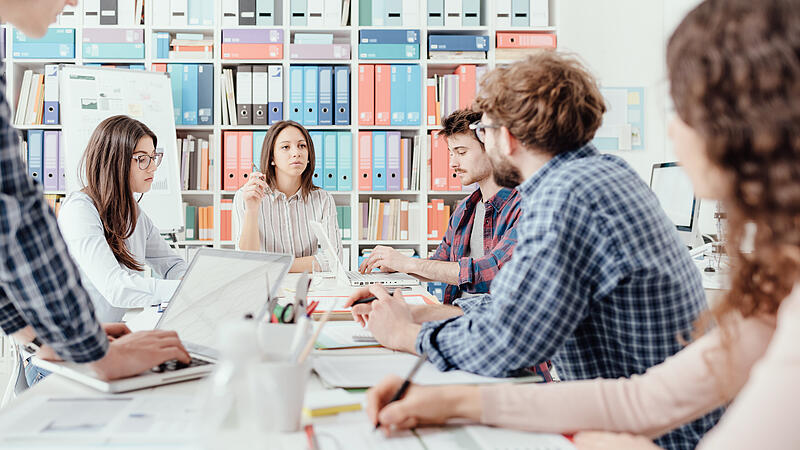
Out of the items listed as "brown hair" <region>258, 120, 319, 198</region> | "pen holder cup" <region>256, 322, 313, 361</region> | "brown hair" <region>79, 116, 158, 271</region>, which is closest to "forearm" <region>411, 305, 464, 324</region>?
"pen holder cup" <region>256, 322, 313, 361</region>

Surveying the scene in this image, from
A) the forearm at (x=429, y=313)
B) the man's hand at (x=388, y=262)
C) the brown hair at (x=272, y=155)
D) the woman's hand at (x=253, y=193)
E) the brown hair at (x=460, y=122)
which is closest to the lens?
the forearm at (x=429, y=313)

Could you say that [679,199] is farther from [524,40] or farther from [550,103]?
[550,103]

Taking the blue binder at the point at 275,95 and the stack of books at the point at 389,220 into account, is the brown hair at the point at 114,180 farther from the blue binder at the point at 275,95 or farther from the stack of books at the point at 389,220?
the stack of books at the point at 389,220

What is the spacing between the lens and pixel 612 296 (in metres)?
0.95

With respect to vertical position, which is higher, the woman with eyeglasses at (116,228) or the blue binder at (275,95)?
the blue binder at (275,95)

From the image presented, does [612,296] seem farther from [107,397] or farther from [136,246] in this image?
[136,246]

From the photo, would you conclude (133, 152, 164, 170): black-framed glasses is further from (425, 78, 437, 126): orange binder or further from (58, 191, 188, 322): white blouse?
(425, 78, 437, 126): orange binder

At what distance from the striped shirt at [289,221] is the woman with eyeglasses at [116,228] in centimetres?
54

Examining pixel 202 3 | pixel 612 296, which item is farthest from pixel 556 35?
pixel 612 296

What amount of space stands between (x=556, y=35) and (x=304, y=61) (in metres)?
1.57

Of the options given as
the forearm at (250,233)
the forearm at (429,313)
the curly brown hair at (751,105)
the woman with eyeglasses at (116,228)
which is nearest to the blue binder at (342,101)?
the forearm at (250,233)

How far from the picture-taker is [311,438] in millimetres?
725

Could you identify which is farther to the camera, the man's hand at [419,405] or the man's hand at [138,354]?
the man's hand at [138,354]

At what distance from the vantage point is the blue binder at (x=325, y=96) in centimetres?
354
